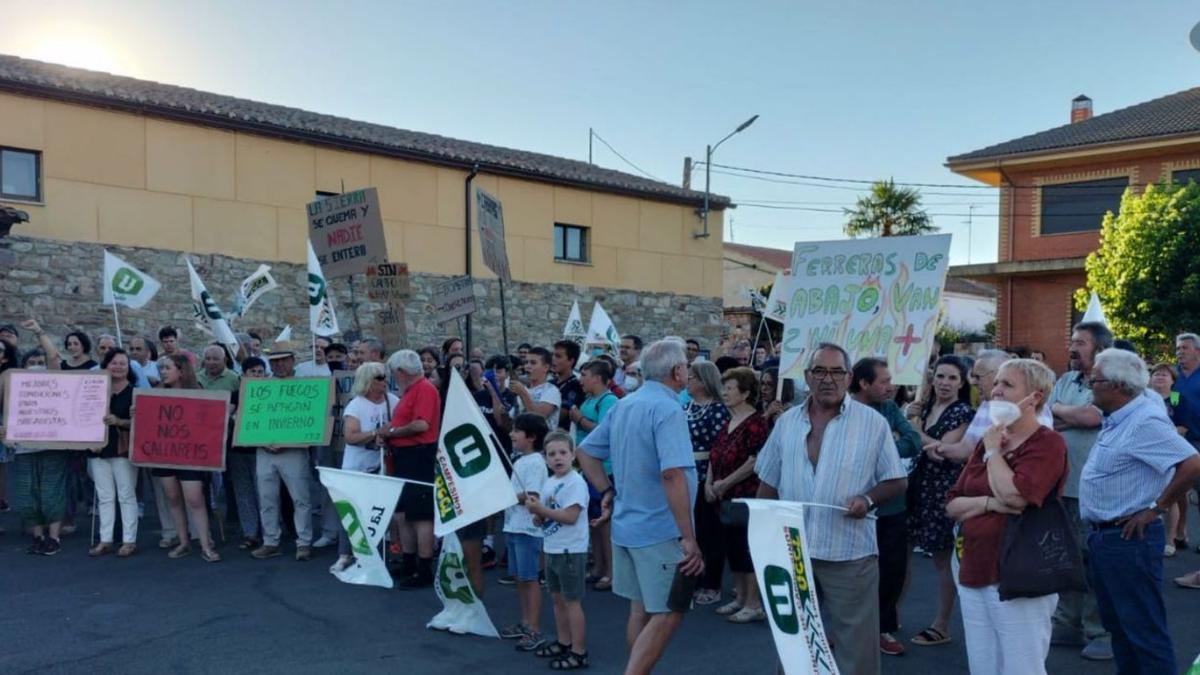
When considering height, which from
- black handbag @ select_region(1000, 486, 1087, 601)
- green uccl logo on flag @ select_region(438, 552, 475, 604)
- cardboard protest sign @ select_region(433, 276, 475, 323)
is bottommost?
green uccl logo on flag @ select_region(438, 552, 475, 604)

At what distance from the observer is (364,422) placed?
28.5 feet

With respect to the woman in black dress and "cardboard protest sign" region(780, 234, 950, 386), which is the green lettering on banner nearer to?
the woman in black dress

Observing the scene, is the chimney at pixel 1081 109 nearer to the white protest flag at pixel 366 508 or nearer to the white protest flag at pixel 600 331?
the white protest flag at pixel 600 331

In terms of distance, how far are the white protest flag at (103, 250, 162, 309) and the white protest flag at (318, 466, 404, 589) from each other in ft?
23.6

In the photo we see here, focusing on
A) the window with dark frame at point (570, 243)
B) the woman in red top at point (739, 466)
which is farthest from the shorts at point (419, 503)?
the window with dark frame at point (570, 243)

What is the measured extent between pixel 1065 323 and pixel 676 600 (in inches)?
1209

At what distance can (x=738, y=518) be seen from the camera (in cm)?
722

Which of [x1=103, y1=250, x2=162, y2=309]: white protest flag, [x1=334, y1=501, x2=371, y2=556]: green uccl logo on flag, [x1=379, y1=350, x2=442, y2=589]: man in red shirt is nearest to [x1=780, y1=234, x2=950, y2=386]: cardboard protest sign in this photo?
[x1=379, y1=350, x2=442, y2=589]: man in red shirt

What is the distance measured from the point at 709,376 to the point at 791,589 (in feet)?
10.4

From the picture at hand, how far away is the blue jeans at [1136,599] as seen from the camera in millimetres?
4781

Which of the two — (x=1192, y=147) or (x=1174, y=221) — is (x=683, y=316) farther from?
(x=1192, y=147)

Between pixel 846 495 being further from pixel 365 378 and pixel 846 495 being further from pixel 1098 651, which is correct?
pixel 365 378

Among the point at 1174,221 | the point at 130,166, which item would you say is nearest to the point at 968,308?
the point at 1174,221

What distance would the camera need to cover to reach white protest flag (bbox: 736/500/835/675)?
437cm
